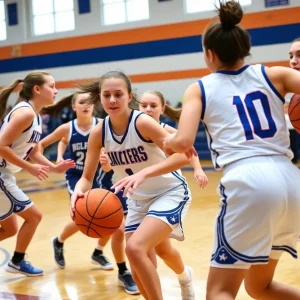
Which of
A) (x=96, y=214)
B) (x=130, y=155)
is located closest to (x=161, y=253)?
(x=96, y=214)

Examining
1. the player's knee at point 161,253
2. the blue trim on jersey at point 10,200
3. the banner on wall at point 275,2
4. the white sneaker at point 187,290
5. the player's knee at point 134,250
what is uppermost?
the banner on wall at point 275,2

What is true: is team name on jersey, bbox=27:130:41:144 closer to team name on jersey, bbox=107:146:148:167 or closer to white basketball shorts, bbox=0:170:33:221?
white basketball shorts, bbox=0:170:33:221

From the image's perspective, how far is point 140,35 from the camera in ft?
57.2

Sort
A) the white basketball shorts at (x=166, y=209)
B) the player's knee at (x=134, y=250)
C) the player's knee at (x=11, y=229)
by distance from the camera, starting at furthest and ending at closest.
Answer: the player's knee at (x=11, y=229)
the white basketball shorts at (x=166, y=209)
the player's knee at (x=134, y=250)

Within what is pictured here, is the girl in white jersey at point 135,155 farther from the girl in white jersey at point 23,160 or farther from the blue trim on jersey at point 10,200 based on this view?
the blue trim on jersey at point 10,200

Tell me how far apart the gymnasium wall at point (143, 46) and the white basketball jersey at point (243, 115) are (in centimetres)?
1286

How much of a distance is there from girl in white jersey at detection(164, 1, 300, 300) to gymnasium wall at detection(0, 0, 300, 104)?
12.8 meters

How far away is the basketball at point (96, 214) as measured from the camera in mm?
3736

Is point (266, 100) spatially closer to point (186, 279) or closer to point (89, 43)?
point (186, 279)

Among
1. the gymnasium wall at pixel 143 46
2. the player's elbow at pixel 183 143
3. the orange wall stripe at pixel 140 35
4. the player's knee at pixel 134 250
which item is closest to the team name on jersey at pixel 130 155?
the player's knee at pixel 134 250

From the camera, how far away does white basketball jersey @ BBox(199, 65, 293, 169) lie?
2660mm

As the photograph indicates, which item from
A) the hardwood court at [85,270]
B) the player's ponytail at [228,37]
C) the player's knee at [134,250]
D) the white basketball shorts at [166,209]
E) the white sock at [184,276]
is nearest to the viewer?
the player's ponytail at [228,37]

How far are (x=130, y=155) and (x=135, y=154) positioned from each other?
0.03 meters

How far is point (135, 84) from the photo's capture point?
697 inches
